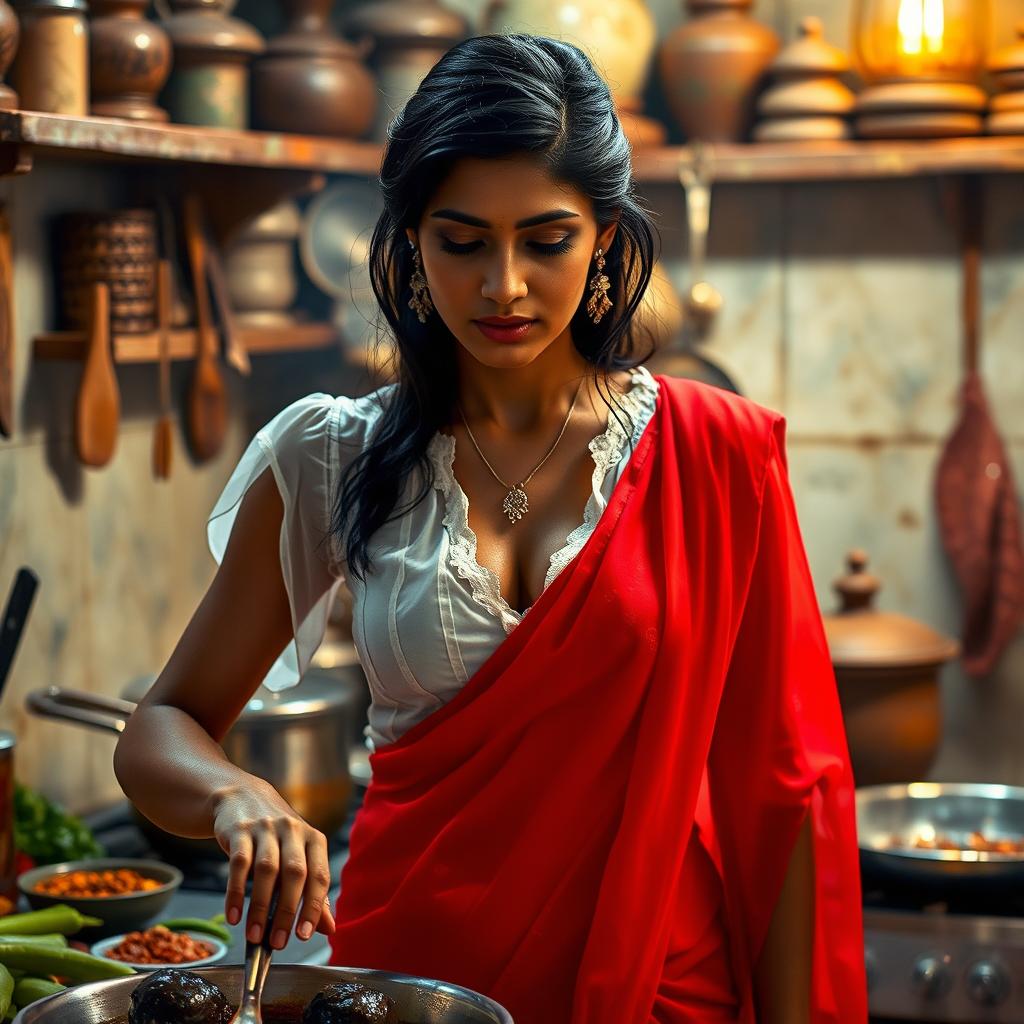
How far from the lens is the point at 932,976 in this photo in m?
2.35

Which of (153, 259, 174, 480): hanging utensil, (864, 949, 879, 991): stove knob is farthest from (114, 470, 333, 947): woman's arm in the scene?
(864, 949, 879, 991): stove knob

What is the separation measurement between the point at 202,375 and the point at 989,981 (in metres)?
1.51

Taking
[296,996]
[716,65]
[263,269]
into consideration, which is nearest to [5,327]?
[263,269]

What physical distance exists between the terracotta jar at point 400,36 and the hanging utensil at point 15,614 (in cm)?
129

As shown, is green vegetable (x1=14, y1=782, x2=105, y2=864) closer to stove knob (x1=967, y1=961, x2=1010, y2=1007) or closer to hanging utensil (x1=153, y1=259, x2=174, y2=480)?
hanging utensil (x1=153, y1=259, x2=174, y2=480)

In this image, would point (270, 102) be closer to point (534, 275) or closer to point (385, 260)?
point (385, 260)

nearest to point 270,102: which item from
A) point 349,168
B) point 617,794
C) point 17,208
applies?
point 349,168

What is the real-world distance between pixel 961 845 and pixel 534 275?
1469 millimetres

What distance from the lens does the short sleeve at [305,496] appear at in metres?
1.59

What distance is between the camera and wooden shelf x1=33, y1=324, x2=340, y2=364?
7.95ft

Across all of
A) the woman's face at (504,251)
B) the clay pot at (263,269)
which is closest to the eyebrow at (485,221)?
the woman's face at (504,251)

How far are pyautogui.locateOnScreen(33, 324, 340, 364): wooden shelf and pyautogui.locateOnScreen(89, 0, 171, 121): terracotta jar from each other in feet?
1.08

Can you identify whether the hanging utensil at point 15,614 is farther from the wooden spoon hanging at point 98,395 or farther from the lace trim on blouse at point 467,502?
the lace trim on blouse at point 467,502

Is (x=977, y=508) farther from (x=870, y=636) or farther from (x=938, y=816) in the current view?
(x=938, y=816)
